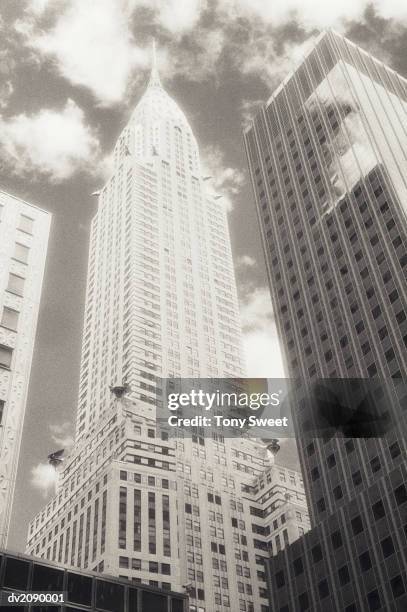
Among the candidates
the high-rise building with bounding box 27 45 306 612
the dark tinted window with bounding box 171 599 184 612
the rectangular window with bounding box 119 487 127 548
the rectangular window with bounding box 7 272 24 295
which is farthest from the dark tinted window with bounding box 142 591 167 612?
the rectangular window with bounding box 119 487 127 548

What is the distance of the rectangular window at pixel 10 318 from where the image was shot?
142 ft

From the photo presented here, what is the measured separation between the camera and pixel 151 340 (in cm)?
14588

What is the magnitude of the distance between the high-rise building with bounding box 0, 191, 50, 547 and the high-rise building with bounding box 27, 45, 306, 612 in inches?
2775

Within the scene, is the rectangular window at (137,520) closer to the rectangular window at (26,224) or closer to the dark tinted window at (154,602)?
the dark tinted window at (154,602)

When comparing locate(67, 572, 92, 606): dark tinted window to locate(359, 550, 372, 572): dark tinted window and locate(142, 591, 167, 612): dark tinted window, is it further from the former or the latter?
locate(359, 550, 372, 572): dark tinted window

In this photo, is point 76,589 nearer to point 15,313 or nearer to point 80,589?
point 80,589

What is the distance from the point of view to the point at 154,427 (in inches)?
5285

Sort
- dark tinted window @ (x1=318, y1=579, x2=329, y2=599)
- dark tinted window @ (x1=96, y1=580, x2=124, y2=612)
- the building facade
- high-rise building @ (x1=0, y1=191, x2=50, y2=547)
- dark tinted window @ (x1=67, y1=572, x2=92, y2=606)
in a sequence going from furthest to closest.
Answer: dark tinted window @ (x1=318, y1=579, x2=329, y2=599) → dark tinted window @ (x1=96, y1=580, x2=124, y2=612) → dark tinted window @ (x1=67, y1=572, x2=92, y2=606) → the building facade → high-rise building @ (x1=0, y1=191, x2=50, y2=547)

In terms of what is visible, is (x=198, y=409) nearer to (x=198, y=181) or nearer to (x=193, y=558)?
(x=193, y=558)

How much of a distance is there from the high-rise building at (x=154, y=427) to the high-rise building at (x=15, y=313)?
231ft

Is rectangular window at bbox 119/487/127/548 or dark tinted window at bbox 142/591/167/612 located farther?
rectangular window at bbox 119/487/127/548

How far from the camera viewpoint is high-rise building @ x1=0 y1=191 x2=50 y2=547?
37.5 meters

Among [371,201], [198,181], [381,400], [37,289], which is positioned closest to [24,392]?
[37,289]

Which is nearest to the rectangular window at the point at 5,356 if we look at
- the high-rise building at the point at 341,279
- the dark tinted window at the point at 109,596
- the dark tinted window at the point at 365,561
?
the dark tinted window at the point at 109,596
